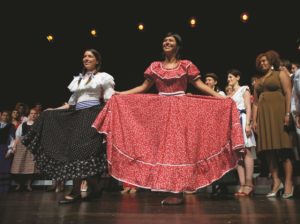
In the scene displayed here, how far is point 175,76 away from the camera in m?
3.15

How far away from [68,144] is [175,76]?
1024 mm

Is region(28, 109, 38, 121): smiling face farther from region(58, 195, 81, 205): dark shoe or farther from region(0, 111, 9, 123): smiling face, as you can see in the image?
region(58, 195, 81, 205): dark shoe

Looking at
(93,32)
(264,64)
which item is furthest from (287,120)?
(93,32)

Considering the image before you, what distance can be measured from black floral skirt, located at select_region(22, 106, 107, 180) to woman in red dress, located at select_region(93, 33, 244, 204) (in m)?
0.17

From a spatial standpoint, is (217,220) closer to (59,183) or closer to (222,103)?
(222,103)

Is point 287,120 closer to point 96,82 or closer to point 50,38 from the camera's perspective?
point 96,82

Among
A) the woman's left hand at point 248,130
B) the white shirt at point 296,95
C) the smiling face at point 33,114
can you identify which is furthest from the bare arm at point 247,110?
the smiling face at point 33,114

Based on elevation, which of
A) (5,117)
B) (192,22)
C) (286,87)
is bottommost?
(286,87)

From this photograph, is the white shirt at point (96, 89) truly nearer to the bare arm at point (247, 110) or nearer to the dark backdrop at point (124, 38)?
the bare arm at point (247, 110)

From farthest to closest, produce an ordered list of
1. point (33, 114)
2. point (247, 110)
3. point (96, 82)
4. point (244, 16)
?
point (244, 16), point (33, 114), point (247, 110), point (96, 82)

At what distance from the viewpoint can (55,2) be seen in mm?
7484

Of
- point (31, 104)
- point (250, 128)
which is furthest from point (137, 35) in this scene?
point (250, 128)

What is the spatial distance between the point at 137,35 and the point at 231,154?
6.13 metres

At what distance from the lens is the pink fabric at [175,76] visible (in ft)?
10.4
